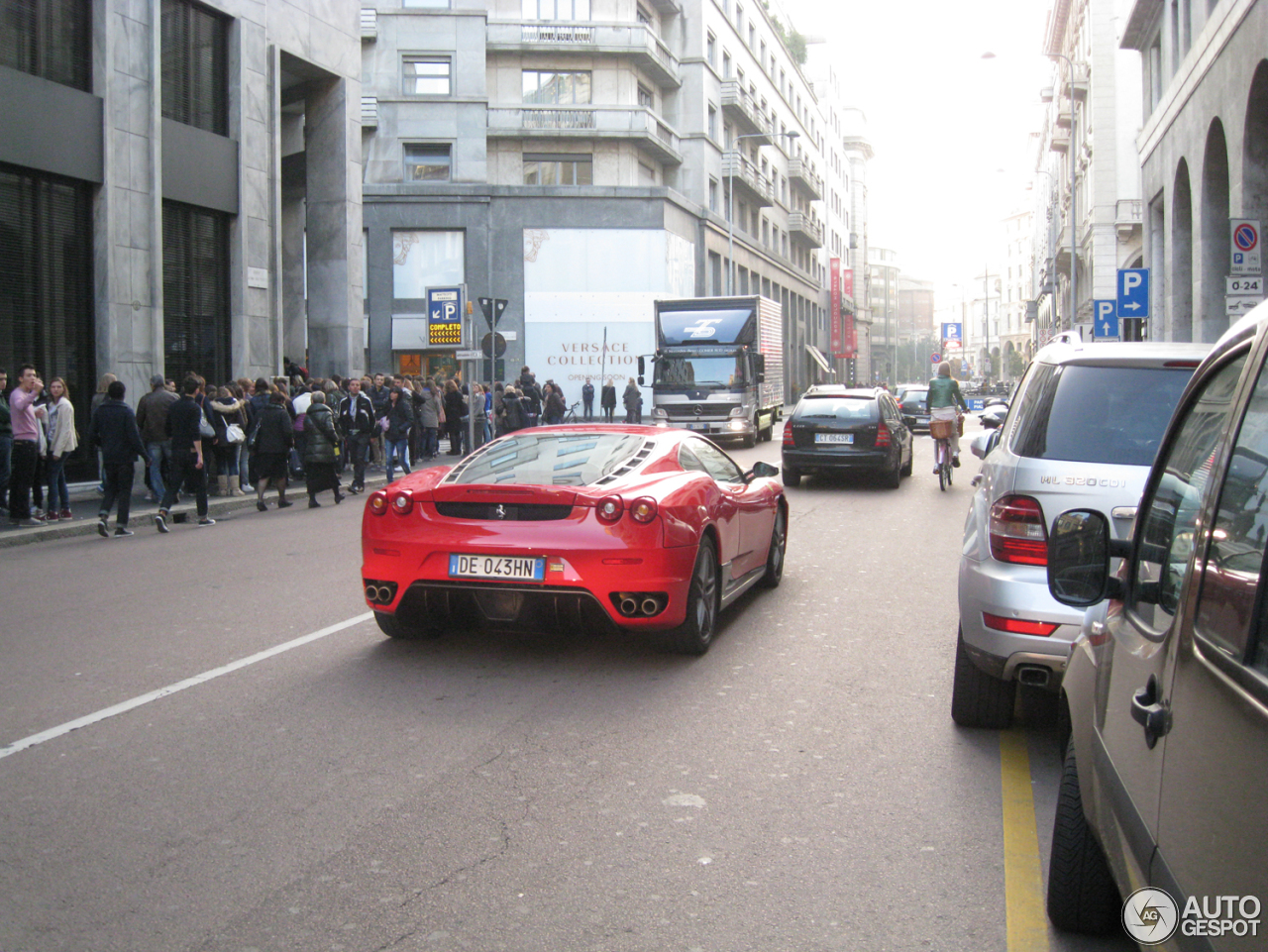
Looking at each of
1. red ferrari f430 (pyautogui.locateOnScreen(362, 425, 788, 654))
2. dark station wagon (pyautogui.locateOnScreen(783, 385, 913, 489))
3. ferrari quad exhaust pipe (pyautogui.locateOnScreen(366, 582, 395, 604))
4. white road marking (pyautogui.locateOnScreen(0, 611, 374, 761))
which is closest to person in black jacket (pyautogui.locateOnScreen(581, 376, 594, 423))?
dark station wagon (pyautogui.locateOnScreen(783, 385, 913, 489))

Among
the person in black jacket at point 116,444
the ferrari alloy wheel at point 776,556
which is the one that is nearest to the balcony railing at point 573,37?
the person in black jacket at point 116,444

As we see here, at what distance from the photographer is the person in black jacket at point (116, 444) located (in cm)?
1294

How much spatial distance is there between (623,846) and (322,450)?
12.9 m

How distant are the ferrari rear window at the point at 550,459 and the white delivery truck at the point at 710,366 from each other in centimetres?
2055

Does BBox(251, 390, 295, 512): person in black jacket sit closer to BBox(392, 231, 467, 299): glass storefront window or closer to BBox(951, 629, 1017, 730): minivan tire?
BBox(951, 629, 1017, 730): minivan tire

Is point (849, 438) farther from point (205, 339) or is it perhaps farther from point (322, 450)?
point (205, 339)

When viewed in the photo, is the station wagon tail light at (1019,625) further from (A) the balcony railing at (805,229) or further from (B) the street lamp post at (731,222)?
(A) the balcony railing at (805,229)

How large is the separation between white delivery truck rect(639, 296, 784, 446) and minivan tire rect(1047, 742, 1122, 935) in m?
24.9

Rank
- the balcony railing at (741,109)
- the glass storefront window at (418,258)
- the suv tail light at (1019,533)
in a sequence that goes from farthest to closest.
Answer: the balcony railing at (741,109)
the glass storefront window at (418,258)
the suv tail light at (1019,533)

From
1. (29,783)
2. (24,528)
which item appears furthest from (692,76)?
(29,783)

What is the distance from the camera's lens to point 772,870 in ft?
12.1

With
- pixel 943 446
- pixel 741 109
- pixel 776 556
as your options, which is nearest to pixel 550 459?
pixel 776 556

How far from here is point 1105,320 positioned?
2800cm

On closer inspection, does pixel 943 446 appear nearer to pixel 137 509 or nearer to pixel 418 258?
pixel 137 509
